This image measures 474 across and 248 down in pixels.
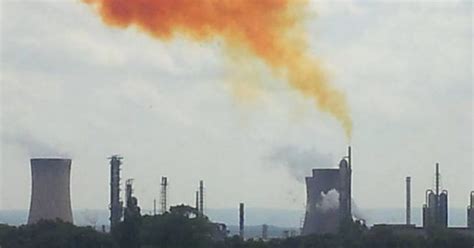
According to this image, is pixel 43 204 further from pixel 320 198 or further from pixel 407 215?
pixel 407 215

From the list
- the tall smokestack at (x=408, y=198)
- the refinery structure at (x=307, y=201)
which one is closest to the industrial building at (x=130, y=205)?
the refinery structure at (x=307, y=201)

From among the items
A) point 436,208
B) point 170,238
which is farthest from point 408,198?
point 170,238

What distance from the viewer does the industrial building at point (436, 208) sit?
3081 inches

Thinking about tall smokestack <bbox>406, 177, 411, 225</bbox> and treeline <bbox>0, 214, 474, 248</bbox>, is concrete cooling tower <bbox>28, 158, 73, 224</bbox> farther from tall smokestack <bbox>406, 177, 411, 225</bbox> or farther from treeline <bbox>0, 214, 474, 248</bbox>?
tall smokestack <bbox>406, 177, 411, 225</bbox>

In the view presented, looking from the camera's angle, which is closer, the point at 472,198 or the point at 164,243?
the point at 164,243

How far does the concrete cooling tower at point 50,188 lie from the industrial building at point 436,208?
24807 millimetres

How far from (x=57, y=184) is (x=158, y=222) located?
6.24 m

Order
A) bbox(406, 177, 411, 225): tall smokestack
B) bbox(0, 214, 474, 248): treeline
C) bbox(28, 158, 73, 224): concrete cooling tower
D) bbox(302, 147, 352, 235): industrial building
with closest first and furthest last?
bbox(0, 214, 474, 248): treeline
bbox(28, 158, 73, 224): concrete cooling tower
bbox(302, 147, 352, 235): industrial building
bbox(406, 177, 411, 225): tall smokestack

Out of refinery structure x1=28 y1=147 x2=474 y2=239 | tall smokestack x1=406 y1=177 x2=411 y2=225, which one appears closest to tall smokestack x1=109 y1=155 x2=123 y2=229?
refinery structure x1=28 y1=147 x2=474 y2=239

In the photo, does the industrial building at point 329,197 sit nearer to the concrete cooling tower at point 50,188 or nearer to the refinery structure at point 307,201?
the refinery structure at point 307,201

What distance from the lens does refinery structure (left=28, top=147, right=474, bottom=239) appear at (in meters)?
62.7

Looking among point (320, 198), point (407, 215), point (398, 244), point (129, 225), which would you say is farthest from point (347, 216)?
point (407, 215)

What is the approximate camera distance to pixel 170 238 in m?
59.0

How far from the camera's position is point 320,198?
70.9 meters
